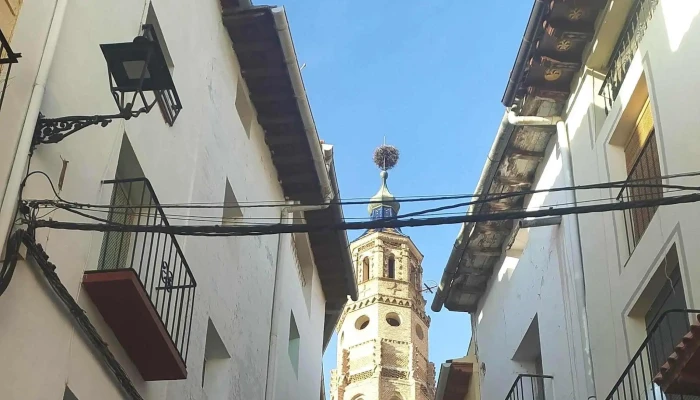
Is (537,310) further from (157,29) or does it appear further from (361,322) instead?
(361,322)

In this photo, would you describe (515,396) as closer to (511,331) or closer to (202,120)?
(511,331)

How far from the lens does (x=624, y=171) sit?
12523 mm

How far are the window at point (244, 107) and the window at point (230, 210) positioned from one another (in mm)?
1309

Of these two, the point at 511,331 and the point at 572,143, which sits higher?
the point at 572,143

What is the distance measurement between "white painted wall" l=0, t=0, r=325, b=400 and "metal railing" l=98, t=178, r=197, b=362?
14.0 inches

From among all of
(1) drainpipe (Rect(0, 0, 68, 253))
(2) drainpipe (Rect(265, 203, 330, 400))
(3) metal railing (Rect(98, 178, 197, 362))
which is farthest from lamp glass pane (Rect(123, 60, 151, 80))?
(2) drainpipe (Rect(265, 203, 330, 400))

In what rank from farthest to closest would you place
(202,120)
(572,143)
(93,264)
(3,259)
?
(572,143) < (202,120) < (93,264) < (3,259)

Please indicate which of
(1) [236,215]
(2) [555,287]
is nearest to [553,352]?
(2) [555,287]

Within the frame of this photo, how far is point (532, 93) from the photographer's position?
1410cm

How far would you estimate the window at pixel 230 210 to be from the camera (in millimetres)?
A: 14148

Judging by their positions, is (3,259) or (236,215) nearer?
(3,259)

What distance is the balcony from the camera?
8.55 meters

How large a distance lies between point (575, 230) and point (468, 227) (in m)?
4.14

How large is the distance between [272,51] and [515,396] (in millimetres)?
6677
